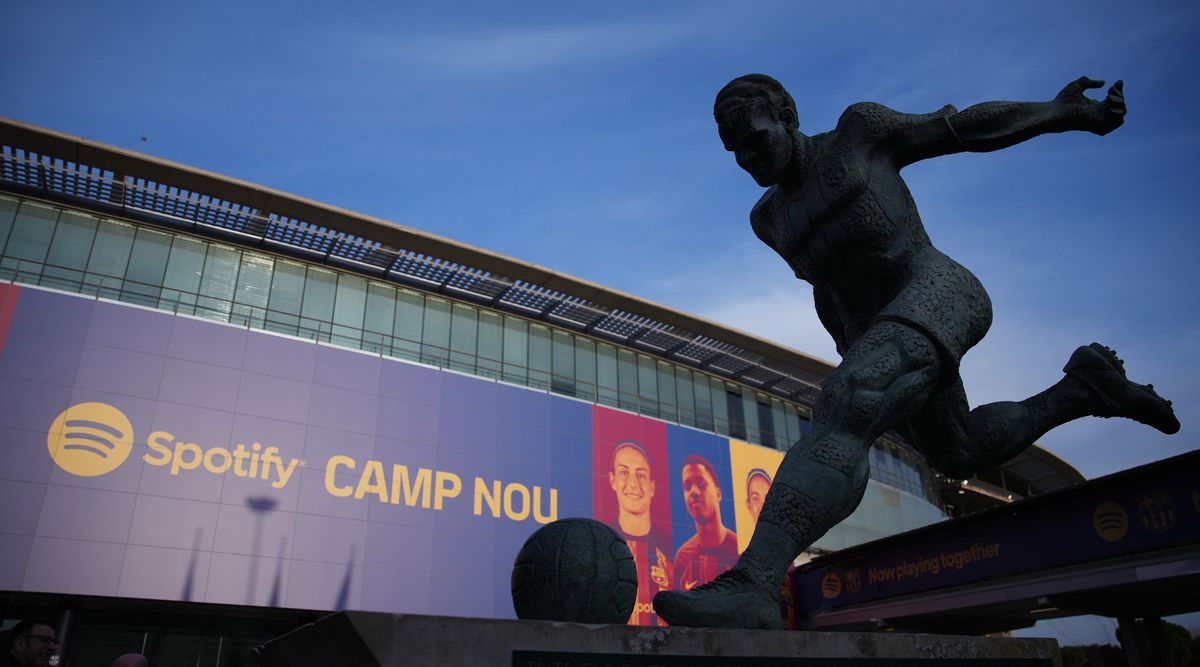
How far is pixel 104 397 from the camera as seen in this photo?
58.2 feet

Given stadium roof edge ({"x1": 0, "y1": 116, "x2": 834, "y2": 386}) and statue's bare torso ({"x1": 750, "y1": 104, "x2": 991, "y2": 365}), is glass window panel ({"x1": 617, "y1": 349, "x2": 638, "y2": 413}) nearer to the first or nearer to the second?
stadium roof edge ({"x1": 0, "y1": 116, "x2": 834, "y2": 386})

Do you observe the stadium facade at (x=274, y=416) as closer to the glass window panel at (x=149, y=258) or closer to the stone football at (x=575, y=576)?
the glass window panel at (x=149, y=258)

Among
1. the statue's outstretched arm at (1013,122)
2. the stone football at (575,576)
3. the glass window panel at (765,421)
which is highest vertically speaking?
the glass window panel at (765,421)

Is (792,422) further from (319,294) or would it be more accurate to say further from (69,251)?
(69,251)

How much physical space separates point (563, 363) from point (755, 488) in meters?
7.25

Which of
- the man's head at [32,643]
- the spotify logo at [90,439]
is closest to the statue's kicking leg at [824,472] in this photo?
the man's head at [32,643]

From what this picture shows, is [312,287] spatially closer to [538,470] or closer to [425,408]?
[425,408]

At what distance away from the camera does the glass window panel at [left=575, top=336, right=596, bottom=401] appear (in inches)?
988

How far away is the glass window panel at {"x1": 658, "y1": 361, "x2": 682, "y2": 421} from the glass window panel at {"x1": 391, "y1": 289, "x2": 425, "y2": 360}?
7.99m

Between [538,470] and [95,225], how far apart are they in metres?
12.3

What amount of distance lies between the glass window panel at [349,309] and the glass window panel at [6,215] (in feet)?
23.9

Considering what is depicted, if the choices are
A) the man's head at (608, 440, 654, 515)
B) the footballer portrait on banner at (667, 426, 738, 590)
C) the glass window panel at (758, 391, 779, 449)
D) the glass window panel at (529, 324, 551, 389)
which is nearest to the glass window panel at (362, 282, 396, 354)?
the glass window panel at (529, 324, 551, 389)

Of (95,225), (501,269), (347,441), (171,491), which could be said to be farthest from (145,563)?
(501,269)

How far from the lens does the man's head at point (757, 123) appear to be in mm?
2660
